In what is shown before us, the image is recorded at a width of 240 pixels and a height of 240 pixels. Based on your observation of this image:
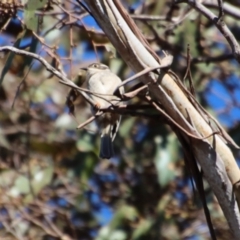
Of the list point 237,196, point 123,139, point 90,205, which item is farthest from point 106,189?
point 237,196

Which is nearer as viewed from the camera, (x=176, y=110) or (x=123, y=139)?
(x=176, y=110)

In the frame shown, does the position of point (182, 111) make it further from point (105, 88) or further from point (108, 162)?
point (108, 162)

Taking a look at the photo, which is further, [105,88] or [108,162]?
[108,162]

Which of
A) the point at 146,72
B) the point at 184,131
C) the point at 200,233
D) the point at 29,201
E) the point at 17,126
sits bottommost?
the point at 200,233

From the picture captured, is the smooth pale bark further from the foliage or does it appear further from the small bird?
the foliage

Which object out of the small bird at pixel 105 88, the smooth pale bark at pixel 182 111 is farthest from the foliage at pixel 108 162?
the smooth pale bark at pixel 182 111

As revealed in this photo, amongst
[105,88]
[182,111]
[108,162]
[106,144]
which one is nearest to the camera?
[182,111]

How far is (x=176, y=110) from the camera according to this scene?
2605 mm

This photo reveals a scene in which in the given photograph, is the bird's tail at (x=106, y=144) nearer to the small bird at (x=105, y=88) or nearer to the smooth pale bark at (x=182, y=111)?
the small bird at (x=105, y=88)

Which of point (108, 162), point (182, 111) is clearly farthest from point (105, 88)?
point (108, 162)

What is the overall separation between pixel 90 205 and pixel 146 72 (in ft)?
11.4

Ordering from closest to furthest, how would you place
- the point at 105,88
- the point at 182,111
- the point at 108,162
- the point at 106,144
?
the point at 182,111, the point at 105,88, the point at 106,144, the point at 108,162

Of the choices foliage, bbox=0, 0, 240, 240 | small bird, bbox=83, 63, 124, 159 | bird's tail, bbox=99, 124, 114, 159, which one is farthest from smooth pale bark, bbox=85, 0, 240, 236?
foliage, bbox=0, 0, 240, 240

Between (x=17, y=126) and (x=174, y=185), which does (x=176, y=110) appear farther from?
(x=17, y=126)
